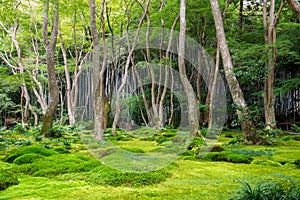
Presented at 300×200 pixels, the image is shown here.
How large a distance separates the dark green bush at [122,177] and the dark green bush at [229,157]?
213cm

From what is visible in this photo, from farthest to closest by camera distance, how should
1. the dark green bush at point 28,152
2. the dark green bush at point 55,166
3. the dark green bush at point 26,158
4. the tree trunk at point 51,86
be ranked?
the tree trunk at point 51,86
the dark green bush at point 28,152
the dark green bush at point 26,158
the dark green bush at point 55,166

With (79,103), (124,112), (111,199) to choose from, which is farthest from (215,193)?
→ (79,103)

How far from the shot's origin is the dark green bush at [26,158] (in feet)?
18.5

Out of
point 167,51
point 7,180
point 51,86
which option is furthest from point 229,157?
point 167,51

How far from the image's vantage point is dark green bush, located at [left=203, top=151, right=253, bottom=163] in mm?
6160

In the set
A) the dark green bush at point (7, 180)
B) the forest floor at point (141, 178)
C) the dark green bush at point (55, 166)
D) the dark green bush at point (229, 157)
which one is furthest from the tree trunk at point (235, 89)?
the dark green bush at point (7, 180)

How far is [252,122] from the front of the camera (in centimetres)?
821

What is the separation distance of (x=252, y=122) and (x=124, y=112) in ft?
45.9

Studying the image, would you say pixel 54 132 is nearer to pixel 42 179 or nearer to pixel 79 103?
pixel 42 179

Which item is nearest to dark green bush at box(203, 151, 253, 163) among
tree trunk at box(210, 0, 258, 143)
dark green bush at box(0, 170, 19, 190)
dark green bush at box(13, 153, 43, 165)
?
tree trunk at box(210, 0, 258, 143)

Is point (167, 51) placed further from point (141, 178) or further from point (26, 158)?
point (141, 178)

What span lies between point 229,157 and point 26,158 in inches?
164

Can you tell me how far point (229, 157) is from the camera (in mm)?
6297

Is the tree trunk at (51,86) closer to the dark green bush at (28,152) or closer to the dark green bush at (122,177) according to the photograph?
the dark green bush at (28,152)
